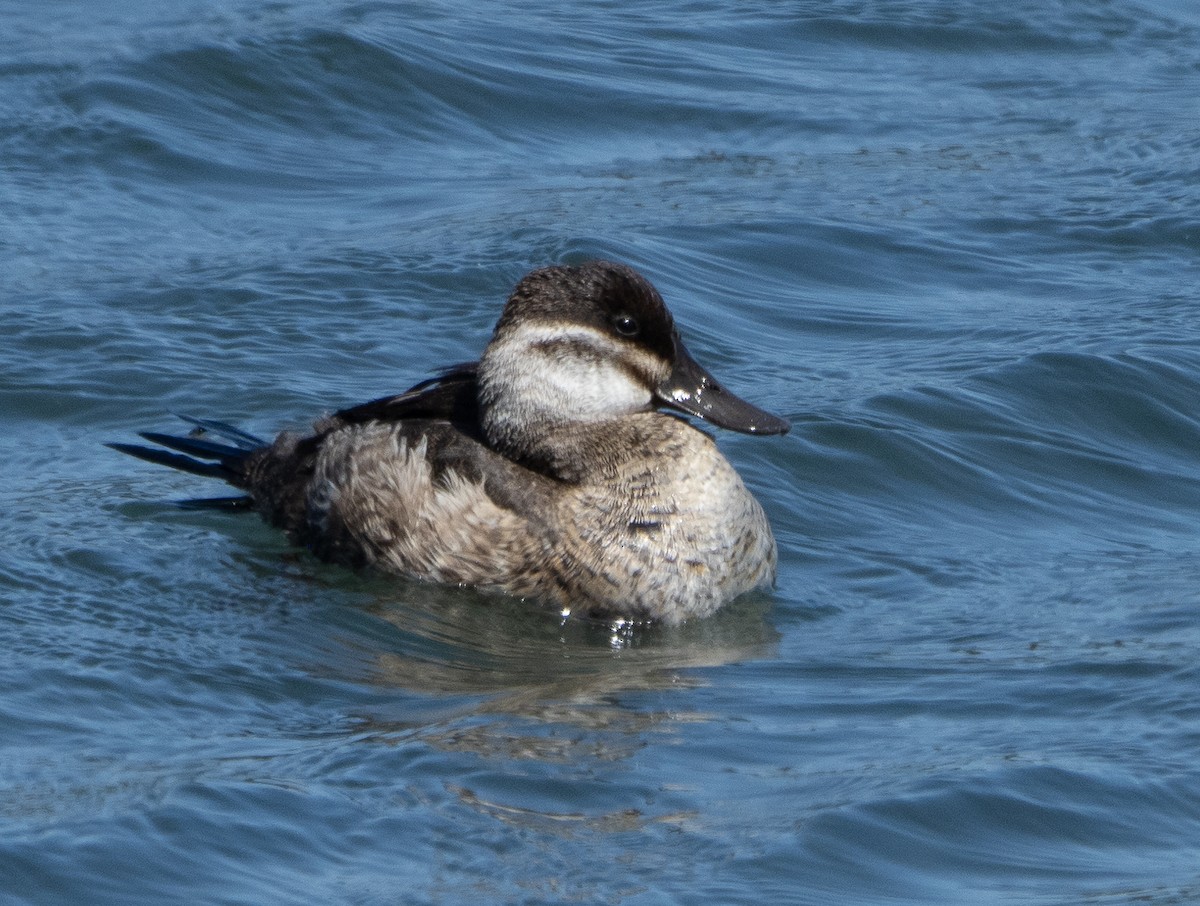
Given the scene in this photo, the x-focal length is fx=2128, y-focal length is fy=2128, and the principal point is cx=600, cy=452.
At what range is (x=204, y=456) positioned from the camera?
26.0 feet

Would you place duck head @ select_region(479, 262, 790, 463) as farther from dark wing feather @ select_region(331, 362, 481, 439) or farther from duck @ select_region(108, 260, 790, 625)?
dark wing feather @ select_region(331, 362, 481, 439)

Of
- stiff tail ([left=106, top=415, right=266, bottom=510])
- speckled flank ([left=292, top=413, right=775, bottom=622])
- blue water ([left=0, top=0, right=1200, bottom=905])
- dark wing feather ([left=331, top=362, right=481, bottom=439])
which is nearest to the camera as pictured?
blue water ([left=0, top=0, right=1200, bottom=905])

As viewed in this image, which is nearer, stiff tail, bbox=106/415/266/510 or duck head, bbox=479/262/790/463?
duck head, bbox=479/262/790/463

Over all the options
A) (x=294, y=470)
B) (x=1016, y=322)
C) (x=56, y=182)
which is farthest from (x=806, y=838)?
(x=56, y=182)

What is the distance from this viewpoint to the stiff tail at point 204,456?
7781 mm

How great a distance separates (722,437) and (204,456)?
2100 mm

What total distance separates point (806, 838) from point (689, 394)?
2336mm

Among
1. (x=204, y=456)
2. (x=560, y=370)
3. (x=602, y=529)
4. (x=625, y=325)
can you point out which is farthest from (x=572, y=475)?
(x=204, y=456)

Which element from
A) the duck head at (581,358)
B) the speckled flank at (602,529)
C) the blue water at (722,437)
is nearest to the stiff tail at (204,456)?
the blue water at (722,437)

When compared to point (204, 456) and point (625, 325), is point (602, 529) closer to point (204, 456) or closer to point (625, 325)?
point (625, 325)

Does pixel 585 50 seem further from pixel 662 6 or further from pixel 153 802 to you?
pixel 153 802

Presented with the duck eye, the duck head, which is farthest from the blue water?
the duck eye

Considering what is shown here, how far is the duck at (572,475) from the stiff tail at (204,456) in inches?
25.4

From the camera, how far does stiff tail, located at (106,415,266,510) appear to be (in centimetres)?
778
